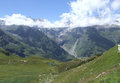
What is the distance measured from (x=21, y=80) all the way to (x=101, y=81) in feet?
222

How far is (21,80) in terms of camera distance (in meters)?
90.8

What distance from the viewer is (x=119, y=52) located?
52094mm

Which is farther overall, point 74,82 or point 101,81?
point 74,82

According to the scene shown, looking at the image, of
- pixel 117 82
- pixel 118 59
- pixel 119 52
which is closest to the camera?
pixel 117 82

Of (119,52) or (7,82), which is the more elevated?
(119,52)

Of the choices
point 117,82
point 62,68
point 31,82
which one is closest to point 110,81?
point 117,82


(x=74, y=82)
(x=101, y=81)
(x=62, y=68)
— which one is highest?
(x=101, y=81)

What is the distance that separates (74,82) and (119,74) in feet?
72.8

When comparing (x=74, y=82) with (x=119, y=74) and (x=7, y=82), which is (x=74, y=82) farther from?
(x=7, y=82)

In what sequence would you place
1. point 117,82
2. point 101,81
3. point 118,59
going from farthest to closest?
point 118,59
point 101,81
point 117,82

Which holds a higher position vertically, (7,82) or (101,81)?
(101,81)

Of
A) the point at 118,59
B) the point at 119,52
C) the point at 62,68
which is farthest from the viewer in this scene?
the point at 62,68

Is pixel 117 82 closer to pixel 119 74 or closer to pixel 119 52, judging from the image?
pixel 119 74

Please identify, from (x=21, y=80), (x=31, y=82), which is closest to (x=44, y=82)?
(x=31, y=82)
